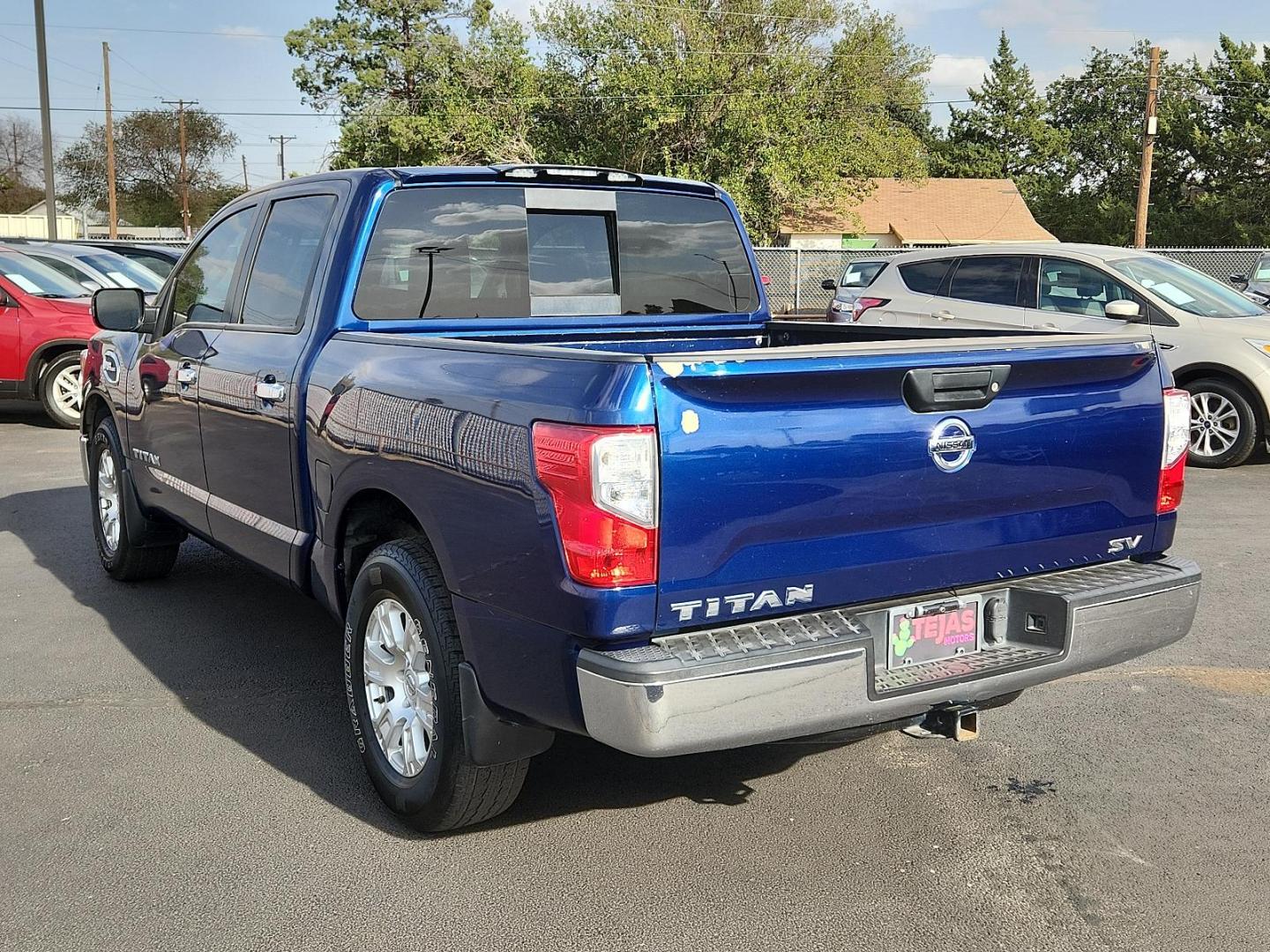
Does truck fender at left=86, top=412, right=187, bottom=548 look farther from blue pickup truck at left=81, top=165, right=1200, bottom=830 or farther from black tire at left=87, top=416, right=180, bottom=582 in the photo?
blue pickup truck at left=81, top=165, right=1200, bottom=830

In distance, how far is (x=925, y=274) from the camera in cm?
1166

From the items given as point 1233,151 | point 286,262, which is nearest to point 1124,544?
point 286,262

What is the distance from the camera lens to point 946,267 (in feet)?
37.5

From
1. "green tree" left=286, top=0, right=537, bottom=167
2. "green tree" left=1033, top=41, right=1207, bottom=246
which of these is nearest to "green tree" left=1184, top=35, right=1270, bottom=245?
"green tree" left=1033, top=41, right=1207, bottom=246

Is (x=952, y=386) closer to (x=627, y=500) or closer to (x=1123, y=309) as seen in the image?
(x=627, y=500)

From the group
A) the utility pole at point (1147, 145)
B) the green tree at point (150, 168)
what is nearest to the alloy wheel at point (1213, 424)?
the utility pole at point (1147, 145)

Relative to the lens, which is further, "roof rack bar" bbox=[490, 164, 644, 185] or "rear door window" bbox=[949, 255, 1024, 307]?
"rear door window" bbox=[949, 255, 1024, 307]

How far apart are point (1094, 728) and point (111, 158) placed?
2053 inches

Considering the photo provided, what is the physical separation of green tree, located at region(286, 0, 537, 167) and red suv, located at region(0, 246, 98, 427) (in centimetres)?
2632

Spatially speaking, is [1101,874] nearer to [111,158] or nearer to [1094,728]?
[1094,728]

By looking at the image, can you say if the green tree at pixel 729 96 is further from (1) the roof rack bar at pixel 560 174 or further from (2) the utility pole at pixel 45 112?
(1) the roof rack bar at pixel 560 174

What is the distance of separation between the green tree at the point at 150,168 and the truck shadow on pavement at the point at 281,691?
264ft

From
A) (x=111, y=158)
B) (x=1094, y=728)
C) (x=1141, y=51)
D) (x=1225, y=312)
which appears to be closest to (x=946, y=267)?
(x=1225, y=312)

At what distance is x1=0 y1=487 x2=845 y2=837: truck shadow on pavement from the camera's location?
152 inches
